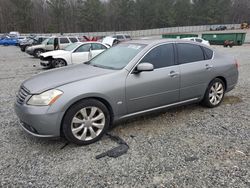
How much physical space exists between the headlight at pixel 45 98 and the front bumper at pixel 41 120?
6 cm

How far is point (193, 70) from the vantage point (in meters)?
3.98

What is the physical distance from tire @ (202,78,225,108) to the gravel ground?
1.42ft

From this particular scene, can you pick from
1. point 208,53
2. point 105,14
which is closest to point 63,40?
point 208,53

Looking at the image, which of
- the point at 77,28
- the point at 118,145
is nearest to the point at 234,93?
the point at 118,145

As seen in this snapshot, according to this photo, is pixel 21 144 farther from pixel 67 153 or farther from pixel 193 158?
pixel 193 158

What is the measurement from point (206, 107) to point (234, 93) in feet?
5.45

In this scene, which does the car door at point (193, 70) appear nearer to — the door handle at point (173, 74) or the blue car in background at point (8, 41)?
the door handle at point (173, 74)

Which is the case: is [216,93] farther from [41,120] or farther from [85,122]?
[41,120]

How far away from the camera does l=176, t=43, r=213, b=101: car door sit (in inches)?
154

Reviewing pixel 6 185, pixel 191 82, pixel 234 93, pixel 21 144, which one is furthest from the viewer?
pixel 234 93

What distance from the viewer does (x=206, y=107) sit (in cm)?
457

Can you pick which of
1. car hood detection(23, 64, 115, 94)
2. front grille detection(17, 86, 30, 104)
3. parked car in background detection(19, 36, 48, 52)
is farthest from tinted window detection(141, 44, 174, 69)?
parked car in background detection(19, 36, 48, 52)

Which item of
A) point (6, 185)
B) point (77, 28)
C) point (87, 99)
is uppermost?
point (77, 28)

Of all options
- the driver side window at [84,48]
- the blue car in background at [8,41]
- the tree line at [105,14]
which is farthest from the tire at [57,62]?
the tree line at [105,14]
